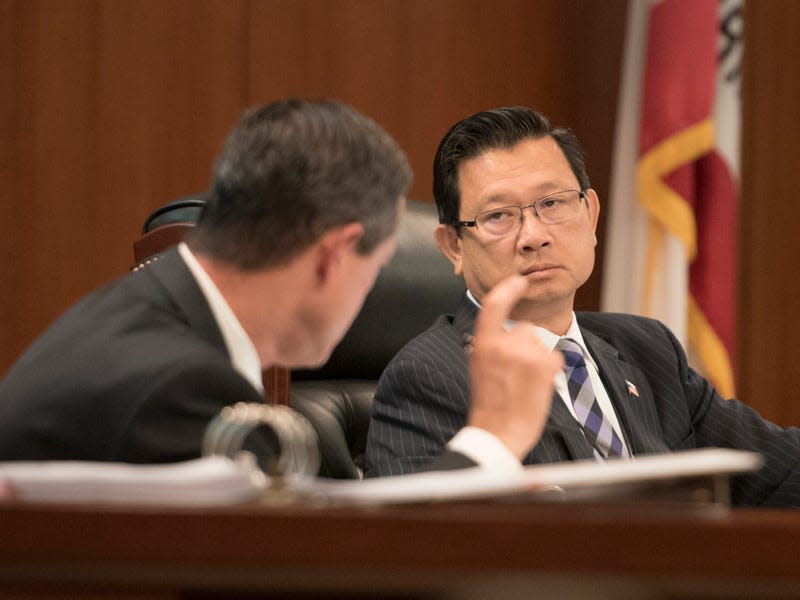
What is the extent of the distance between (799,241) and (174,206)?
7.58 feet

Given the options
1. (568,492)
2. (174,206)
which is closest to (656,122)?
(174,206)

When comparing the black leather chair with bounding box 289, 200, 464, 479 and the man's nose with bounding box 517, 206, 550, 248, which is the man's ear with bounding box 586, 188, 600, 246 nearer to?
the man's nose with bounding box 517, 206, 550, 248

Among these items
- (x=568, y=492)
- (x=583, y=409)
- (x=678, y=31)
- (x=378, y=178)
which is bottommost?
(x=583, y=409)

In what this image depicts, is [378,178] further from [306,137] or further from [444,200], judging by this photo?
[444,200]

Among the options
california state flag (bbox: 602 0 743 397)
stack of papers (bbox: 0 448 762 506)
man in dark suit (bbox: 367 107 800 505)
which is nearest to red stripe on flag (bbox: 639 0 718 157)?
california state flag (bbox: 602 0 743 397)

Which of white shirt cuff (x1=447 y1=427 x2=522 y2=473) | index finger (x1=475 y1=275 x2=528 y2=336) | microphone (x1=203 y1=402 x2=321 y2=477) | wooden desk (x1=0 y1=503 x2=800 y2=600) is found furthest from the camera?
index finger (x1=475 y1=275 x2=528 y2=336)

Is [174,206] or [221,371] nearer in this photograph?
[221,371]

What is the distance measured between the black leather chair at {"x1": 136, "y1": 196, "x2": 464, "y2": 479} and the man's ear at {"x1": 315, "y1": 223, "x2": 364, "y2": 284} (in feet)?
2.86

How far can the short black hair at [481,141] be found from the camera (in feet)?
6.95

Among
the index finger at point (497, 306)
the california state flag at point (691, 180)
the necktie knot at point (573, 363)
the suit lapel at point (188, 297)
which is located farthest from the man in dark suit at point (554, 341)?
the california state flag at point (691, 180)

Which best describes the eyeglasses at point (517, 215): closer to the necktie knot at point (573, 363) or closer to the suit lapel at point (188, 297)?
the necktie knot at point (573, 363)

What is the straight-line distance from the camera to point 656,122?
3152mm

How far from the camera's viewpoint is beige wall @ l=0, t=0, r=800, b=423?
3066mm

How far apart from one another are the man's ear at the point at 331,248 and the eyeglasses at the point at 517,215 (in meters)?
0.84
